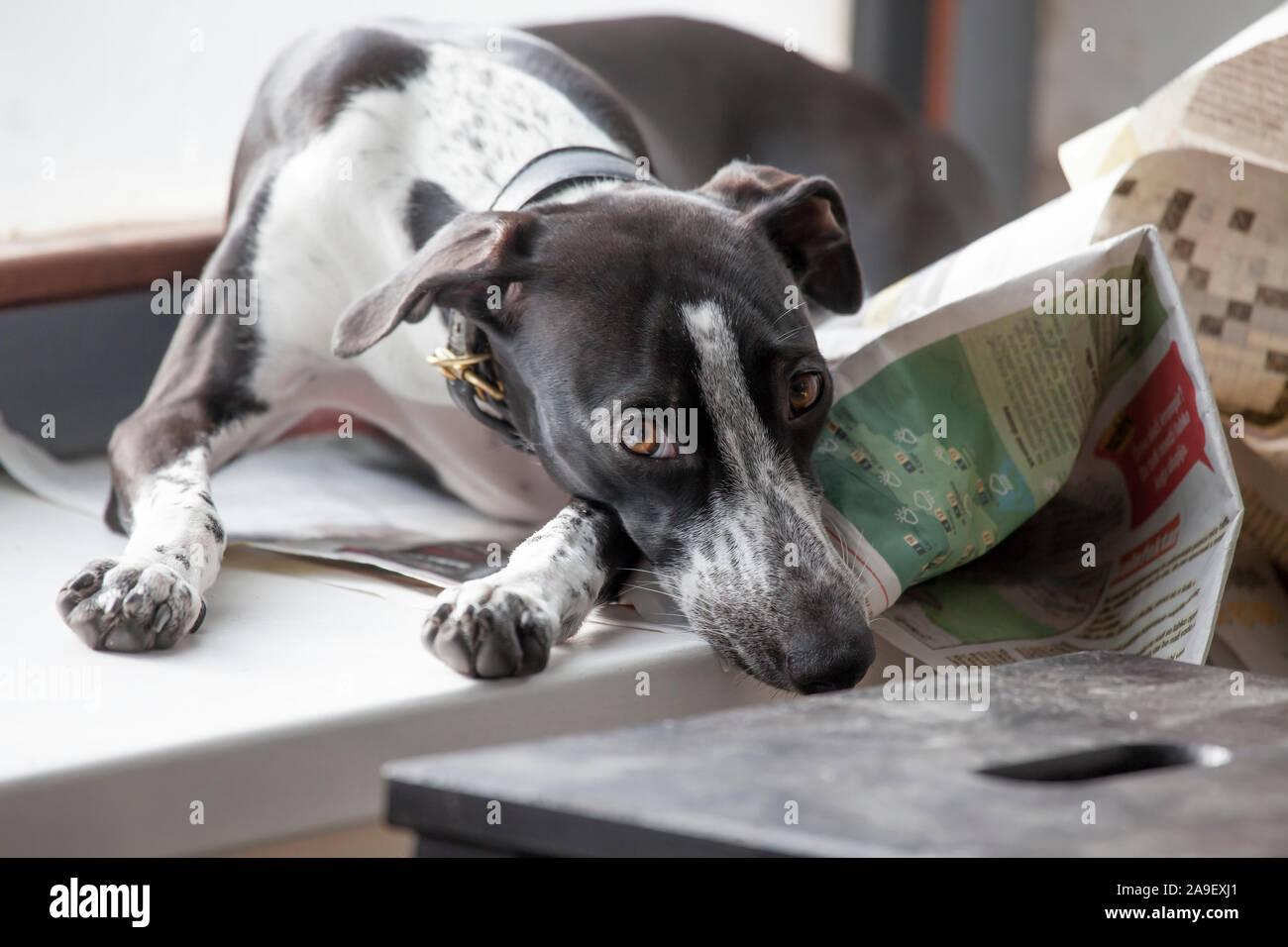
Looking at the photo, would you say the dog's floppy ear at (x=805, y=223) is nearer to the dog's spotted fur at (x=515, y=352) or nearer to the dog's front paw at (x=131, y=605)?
the dog's spotted fur at (x=515, y=352)

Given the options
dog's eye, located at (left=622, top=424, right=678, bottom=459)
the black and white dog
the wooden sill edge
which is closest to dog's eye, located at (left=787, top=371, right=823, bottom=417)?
the black and white dog

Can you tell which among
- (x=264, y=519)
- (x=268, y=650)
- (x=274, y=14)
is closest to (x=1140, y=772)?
(x=268, y=650)

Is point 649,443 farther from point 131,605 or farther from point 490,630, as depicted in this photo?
point 131,605

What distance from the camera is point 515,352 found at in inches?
49.9

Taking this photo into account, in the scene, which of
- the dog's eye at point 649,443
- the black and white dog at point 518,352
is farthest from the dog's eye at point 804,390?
the dog's eye at point 649,443

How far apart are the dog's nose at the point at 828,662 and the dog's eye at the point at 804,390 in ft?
0.72

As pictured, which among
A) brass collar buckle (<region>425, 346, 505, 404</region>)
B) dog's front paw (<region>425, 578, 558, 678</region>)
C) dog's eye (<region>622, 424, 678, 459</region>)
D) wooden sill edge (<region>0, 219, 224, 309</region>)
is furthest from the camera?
wooden sill edge (<region>0, 219, 224, 309</region>)

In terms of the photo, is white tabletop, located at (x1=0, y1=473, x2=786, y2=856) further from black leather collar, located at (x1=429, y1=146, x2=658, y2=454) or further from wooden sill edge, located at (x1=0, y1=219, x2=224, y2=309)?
wooden sill edge, located at (x1=0, y1=219, x2=224, y2=309)

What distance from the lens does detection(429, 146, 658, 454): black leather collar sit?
4.37 ft

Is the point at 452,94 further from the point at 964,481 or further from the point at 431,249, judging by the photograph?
the point at 964,481

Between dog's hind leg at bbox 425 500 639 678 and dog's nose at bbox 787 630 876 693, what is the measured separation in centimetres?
19

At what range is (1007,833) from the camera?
2.01ft

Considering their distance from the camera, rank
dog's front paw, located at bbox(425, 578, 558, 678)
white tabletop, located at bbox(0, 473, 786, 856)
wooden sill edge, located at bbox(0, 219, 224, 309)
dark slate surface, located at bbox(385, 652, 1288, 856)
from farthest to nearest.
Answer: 1. wooden sill edge, located at bbox(0, 219, 224, 309)
2. dog's front paw, located at bbox(425, 578, 558, 678)
3. white tabletop, located at bbox(0, 473, 786, 856)
4. dark slate surface, located at bbox(385, 652, 1288, 856)
